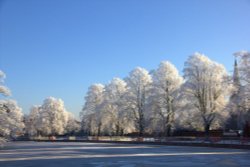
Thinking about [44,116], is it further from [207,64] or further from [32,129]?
[207,64]

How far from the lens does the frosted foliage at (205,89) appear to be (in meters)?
58.2

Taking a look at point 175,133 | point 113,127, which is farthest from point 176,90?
point 113,127

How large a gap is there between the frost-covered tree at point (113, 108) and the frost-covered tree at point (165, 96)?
38.6 feet

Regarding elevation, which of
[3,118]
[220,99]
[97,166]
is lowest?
[97,166]

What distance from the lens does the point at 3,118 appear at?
3788cm

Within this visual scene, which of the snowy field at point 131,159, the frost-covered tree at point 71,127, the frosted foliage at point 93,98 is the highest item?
the frosted foliage at point 93,98

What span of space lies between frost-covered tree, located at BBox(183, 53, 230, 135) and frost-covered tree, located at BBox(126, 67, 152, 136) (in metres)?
10.5

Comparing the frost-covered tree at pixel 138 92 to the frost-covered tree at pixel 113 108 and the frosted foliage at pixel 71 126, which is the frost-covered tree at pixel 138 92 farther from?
the frosted foliage at pixel 71 126

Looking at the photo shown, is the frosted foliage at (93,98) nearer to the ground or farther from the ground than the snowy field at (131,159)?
farther from the ground

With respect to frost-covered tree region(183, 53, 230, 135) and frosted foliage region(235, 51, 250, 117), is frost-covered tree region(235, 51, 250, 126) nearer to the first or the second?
frosted foliage region(235, 51, 250, 117)

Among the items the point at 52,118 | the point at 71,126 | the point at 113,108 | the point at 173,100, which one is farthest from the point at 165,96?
the point at 71,126

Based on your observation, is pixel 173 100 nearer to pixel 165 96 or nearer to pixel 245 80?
pixel 165 96

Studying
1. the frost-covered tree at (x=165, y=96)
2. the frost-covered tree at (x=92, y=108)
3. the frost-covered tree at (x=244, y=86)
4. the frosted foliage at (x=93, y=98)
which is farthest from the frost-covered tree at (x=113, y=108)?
the frost-covered tree at (x=244, y=86)

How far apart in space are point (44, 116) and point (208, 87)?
194 ft
